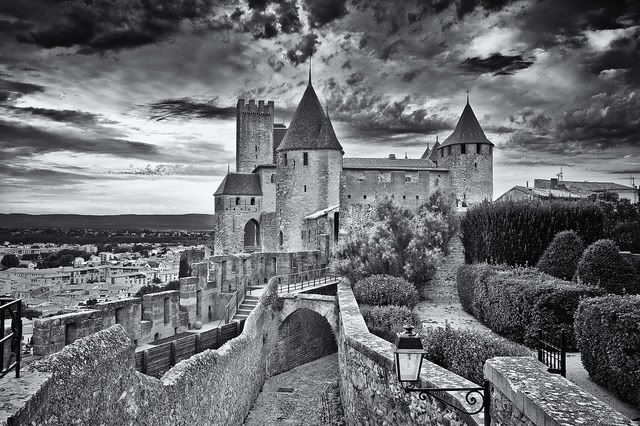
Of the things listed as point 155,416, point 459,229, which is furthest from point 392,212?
point 155,416

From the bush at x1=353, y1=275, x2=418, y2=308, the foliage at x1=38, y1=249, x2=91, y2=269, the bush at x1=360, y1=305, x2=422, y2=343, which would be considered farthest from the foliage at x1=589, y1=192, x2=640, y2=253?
the foliage at x1=38, y1=249, x2=91, y2=269

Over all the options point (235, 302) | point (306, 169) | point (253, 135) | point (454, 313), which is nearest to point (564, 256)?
point (454, 313)

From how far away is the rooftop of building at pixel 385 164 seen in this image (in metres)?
40.7

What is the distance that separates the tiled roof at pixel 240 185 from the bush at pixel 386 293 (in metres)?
29.8

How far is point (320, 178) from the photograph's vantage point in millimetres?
36344

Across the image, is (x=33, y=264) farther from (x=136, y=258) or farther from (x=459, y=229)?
(x=459, y=229)

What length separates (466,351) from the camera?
24.3 feet

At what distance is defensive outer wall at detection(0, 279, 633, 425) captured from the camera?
3.54 meters

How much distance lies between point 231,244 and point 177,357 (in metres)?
35.1

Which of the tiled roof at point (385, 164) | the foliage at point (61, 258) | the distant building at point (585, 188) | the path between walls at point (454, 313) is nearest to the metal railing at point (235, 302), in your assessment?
the foliage at point (61, 258)

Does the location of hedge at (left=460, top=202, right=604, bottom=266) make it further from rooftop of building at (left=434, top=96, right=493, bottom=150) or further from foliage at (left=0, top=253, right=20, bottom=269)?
rooftop of building at (left=434, top=96, right=493, bottom=150)

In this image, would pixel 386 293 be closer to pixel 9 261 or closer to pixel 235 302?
pixel 235 302

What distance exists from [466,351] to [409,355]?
3.14 metres

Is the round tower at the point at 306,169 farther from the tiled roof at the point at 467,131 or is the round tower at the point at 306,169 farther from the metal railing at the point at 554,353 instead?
the metal railing at the point at 554,353
